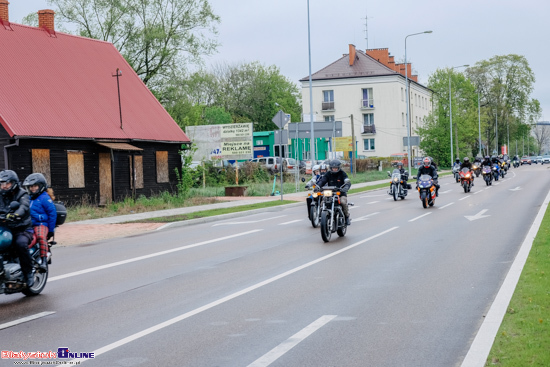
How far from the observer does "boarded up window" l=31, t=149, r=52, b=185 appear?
26.5 m

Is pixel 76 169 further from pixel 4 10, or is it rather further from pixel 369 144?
pixel 369 144

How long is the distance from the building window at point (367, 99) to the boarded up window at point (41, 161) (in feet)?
187

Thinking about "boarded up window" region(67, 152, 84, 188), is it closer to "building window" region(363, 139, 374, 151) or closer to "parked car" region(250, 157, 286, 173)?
"parked car" region(250, 157, 286, 173)

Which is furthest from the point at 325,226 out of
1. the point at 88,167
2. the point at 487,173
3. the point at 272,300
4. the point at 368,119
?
the point at 368,119

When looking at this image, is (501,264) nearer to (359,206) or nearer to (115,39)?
(359,206)

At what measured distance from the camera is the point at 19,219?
892 centimetres

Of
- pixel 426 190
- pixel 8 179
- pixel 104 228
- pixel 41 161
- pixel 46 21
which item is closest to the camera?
pixel 8 179

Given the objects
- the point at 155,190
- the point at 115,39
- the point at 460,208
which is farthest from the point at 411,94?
the point at 460,208

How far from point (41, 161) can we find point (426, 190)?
568 inches

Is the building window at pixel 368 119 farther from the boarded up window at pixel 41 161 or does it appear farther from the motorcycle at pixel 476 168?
the boarded up window at pixel 41 161

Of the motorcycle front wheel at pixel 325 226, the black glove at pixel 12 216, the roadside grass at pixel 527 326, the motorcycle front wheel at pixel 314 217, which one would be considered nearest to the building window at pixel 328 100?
the motorcycle front wheel at pixel 314 217

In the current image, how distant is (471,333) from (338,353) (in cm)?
→ 144

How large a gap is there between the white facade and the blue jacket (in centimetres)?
7118

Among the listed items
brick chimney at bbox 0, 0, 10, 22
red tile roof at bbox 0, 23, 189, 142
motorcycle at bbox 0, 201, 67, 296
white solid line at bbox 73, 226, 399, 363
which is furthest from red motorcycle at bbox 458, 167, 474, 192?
motorcycle at bbox 0, 201, 67, 296
